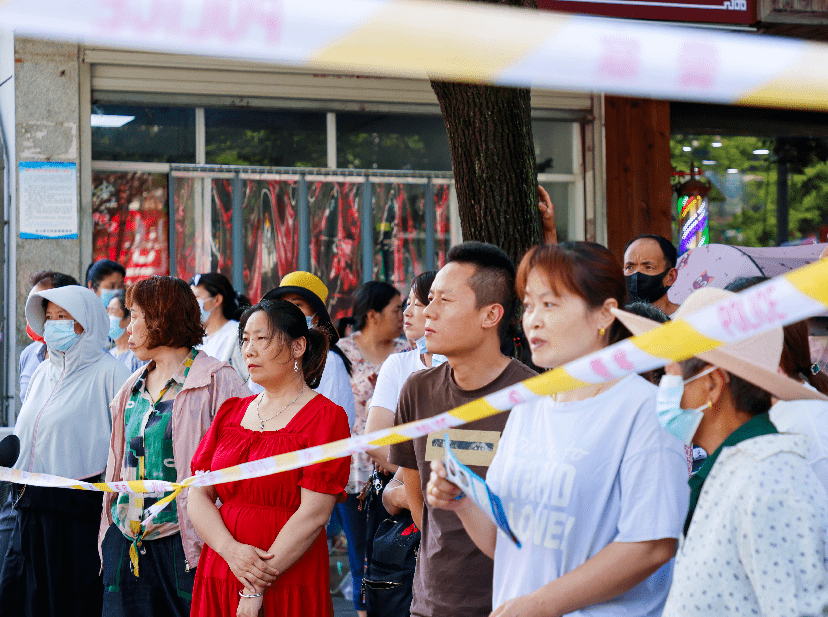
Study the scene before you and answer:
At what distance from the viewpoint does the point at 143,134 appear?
8609mm

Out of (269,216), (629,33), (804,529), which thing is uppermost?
(629,33)

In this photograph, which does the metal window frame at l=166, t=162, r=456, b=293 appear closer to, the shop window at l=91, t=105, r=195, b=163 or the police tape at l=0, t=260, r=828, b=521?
the shop window at l=91, t=105, r=195, b=163

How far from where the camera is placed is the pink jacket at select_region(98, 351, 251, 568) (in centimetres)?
370

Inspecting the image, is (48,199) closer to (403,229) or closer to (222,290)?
(222,290)

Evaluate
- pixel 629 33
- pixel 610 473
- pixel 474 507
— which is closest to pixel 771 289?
pixel 610 473

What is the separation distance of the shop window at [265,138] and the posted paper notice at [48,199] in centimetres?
141

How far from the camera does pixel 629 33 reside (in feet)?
22.2

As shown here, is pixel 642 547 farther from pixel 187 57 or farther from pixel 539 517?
pixel 187 57

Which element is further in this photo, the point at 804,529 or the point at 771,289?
the point at 804,529

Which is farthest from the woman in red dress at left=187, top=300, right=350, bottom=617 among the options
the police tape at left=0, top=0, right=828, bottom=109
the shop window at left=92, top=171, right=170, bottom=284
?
the shop window at left=92, top=171, right=170, bottom=284

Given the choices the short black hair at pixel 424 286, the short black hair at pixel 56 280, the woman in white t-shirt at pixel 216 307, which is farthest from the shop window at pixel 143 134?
the short black hair at pixel 424 286

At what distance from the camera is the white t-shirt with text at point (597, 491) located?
6.63ft

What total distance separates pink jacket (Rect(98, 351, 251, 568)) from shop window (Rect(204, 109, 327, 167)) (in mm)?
5195

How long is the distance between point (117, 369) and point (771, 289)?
3915 millimetres
